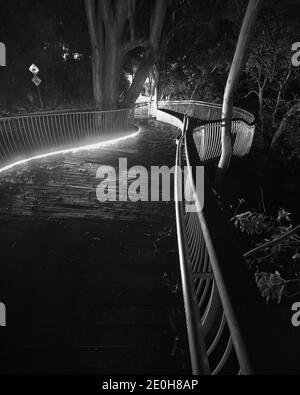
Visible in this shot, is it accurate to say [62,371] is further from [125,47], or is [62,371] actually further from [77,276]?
[125,47]

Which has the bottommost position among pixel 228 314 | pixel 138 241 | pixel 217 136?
pixel 228 314

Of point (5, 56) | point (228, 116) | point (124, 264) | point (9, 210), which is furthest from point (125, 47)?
point (124, 264)

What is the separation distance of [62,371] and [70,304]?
879mm

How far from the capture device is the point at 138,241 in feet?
17.6

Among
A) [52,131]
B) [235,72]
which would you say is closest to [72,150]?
[52,131]

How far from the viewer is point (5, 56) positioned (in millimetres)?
19609

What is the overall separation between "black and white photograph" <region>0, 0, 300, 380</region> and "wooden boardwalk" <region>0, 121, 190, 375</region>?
2 centimetres

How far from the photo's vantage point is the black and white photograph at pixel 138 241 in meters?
2.44

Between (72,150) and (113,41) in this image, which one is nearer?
(72,150)

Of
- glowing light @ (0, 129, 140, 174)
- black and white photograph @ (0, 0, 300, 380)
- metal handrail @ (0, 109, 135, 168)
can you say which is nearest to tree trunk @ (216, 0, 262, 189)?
black and white photograph @ (0, 0, 300, 380)

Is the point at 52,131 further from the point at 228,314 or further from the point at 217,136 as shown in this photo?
the point at 228,314

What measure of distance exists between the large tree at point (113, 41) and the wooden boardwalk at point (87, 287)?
14.0m

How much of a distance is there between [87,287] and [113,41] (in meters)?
17.9

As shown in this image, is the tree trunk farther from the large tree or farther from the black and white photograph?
the large tree
